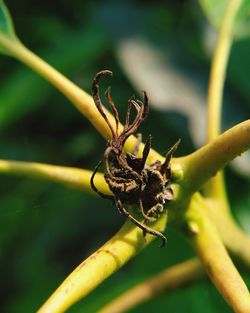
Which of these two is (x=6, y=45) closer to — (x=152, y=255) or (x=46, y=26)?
(x=152, y=255)

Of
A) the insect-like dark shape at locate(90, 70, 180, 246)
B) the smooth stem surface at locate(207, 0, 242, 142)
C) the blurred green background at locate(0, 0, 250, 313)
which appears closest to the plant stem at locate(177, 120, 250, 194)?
the insect-like dark shape at locate(90, 70, 180, 246)

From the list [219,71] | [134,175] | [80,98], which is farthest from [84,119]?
[134,175]

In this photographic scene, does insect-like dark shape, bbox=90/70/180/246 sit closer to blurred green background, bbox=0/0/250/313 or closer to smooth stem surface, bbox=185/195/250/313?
smooth stem surface, bbox=185/195/250/313

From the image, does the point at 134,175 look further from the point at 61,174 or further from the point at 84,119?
the point at 84,119

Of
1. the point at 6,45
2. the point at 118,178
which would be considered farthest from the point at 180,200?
the point at 6,45

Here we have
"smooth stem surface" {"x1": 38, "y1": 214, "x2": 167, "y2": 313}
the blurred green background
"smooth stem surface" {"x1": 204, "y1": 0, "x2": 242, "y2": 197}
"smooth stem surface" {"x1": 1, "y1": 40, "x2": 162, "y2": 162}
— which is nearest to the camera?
"smooth stem surface" {"x1": 38, "y1": 214, "x2": 167, "y2": 313}

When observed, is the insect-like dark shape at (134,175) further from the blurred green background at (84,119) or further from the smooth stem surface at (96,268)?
the blurred green background at (84,119)
